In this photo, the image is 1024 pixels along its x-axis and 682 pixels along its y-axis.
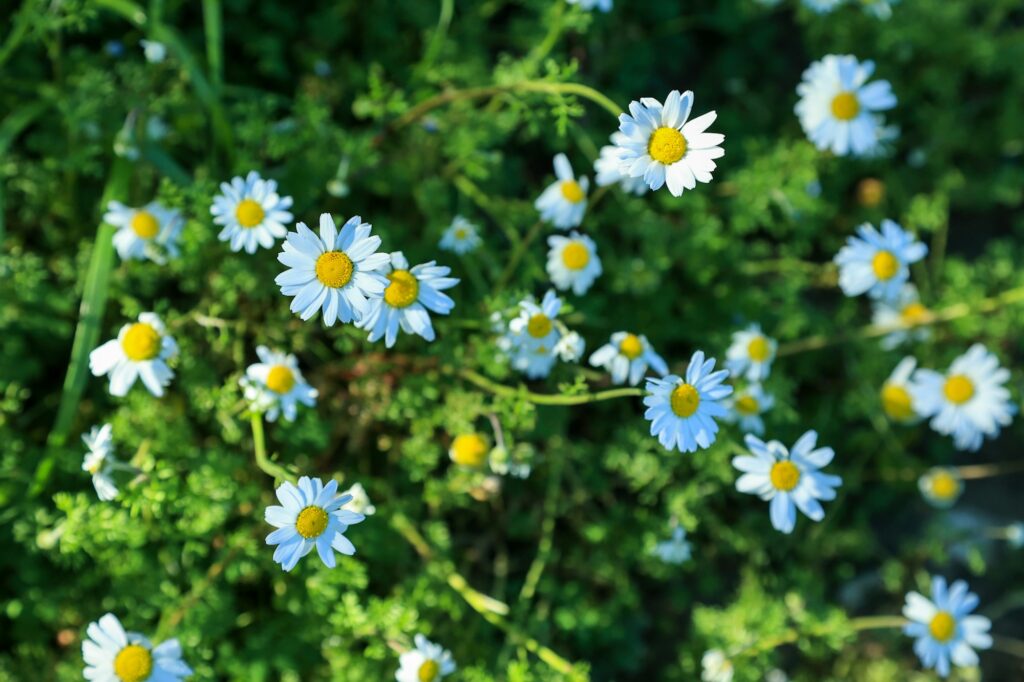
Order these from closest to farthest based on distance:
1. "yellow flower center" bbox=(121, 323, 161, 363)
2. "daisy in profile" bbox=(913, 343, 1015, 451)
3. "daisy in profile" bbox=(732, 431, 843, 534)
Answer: "yellow flower center" bbox=(121, 323, 161, 363)
"daisy in profile" bbox=(732, 431, 843, 534)
"daisy in profile" bbox=(913, 343, 1015, 451)

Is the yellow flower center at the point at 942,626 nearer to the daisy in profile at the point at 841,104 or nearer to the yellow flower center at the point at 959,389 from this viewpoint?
the yellow flower center at the point at 959,389

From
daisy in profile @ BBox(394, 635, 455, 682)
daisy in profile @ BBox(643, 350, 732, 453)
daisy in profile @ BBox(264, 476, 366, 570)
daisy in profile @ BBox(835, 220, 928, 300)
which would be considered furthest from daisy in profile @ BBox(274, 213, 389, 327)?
daisy in profile @ BBox(835, 220, 928, 300)

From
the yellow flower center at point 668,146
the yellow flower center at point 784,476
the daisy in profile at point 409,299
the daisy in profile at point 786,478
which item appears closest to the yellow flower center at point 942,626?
the daisy in profile at point 786,478

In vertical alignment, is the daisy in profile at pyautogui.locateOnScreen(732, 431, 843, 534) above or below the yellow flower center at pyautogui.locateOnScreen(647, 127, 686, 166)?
below

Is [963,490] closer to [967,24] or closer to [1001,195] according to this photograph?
[1001,195]

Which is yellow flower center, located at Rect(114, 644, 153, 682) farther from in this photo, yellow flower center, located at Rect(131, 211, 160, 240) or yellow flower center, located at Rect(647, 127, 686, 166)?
yellow flower center, located at Rect(647, 127, 686, 166)

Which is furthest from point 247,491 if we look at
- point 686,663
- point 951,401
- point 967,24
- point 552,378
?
point 967,24
